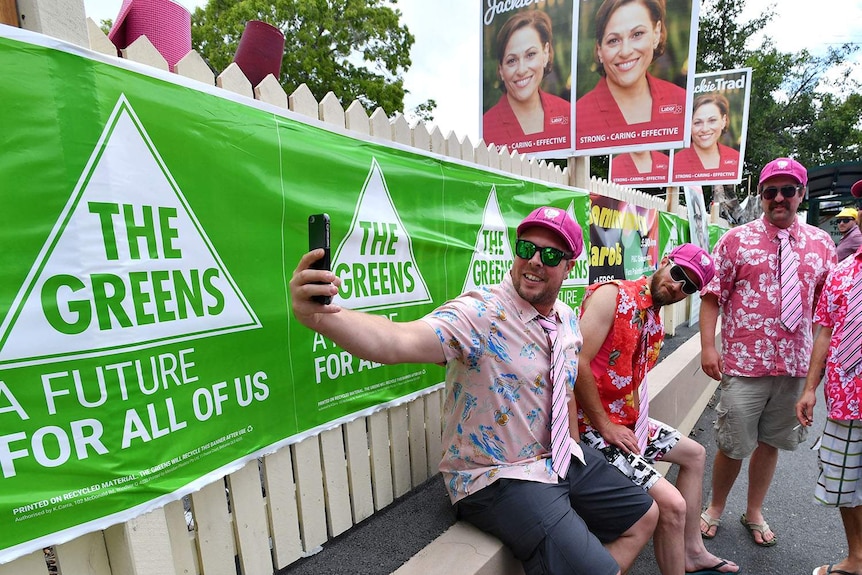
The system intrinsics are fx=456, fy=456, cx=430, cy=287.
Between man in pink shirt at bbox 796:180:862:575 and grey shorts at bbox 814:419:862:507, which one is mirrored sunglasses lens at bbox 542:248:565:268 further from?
grey shorts at bbox 814:419:862:507

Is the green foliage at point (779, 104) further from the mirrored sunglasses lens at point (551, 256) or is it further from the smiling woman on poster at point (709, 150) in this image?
the mirrored sunglasses lens at point (551, 256)

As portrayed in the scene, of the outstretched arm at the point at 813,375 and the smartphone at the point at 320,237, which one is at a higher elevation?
the smartphone at the point at 320,237

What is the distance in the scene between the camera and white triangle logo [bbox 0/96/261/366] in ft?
4.16

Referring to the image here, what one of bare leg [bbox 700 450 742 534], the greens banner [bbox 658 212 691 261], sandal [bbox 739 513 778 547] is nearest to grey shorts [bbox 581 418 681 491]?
bare leg [bbox 700 450 742 534]

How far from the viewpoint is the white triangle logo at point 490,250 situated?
10.4 feet

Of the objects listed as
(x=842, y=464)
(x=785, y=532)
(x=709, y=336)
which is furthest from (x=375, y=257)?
(x=785, y=532)

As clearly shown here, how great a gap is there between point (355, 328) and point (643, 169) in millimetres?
12125

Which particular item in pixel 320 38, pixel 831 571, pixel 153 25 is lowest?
pixel 831 571

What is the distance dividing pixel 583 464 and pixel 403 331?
3.95 feet

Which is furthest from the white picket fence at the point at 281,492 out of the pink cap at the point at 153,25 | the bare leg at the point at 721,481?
the bare leg at the point at 721,481

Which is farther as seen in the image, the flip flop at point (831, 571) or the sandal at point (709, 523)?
the sandal at point (709, 523)

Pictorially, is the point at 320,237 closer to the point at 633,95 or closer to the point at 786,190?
the point at 786,190

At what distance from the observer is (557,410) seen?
6.61 feet

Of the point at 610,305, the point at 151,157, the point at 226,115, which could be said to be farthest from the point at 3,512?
the point at 610,305
